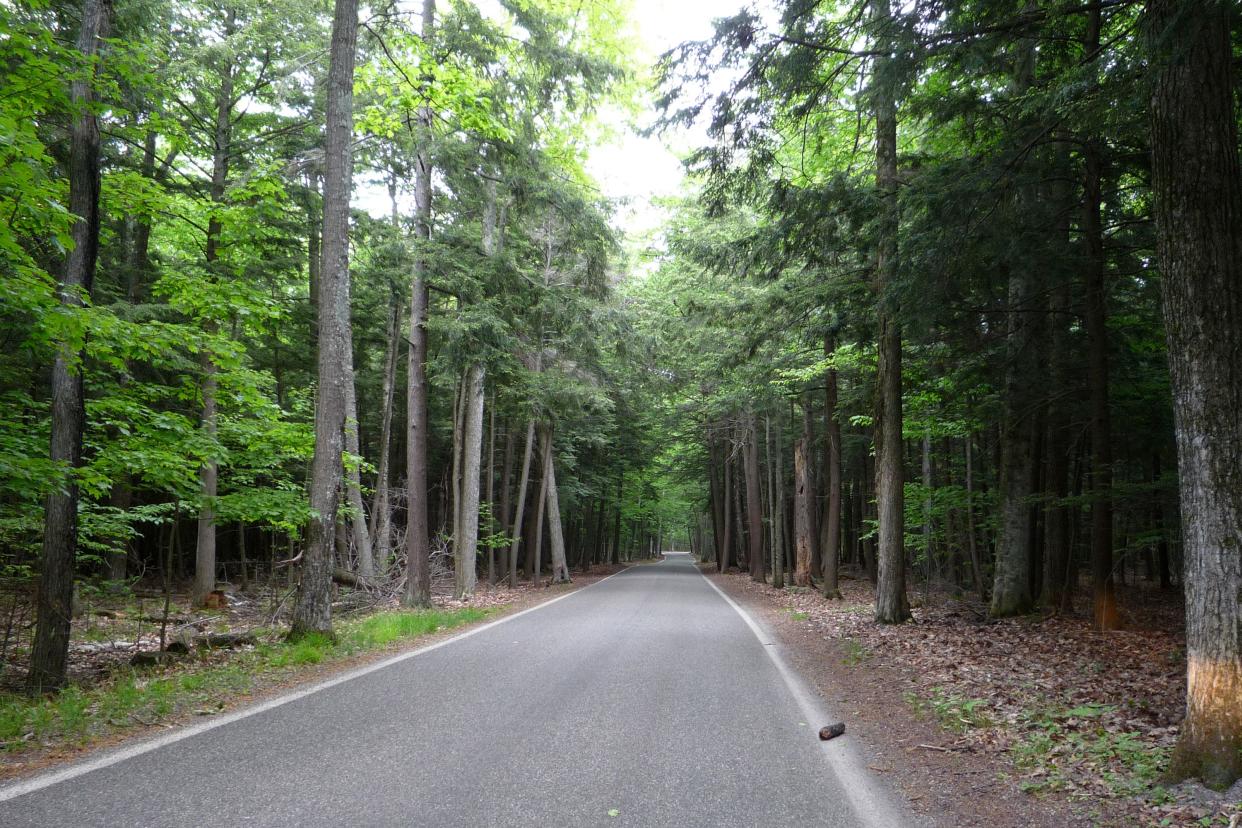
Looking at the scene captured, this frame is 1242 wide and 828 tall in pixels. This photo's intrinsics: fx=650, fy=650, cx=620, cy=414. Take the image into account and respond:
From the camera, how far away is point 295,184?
1378 cm

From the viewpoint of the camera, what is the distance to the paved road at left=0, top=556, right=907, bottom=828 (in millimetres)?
3377

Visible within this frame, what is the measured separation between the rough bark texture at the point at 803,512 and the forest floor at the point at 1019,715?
29.3ft

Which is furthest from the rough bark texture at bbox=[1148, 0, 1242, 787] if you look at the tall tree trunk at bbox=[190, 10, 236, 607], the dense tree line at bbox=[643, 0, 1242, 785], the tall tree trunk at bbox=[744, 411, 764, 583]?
the tall tree trunk at bbox=[744, 411, 764, 583]

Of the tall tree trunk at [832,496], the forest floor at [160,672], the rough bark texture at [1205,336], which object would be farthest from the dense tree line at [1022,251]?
the forest floor at [160,672]

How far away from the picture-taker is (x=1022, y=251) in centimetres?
830

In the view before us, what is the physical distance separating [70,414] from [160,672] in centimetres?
293

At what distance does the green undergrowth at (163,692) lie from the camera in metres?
4.66

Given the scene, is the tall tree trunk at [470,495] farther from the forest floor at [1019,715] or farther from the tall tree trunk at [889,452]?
the tall tree trunk at [889,452]

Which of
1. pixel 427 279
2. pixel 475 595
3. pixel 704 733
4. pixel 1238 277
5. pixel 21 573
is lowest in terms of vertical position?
pixel 475 595

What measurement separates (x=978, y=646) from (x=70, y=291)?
36.0ft

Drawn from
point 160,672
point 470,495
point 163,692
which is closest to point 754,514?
point 470,495

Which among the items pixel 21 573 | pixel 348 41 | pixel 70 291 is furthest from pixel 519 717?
pixel 348 41

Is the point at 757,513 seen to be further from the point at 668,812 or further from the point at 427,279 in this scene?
the point at 668,812

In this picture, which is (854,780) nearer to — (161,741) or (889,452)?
(161,741)
